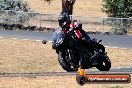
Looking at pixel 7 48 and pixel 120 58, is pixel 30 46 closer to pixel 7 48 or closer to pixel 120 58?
pixel 7 48

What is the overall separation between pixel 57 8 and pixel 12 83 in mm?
45219

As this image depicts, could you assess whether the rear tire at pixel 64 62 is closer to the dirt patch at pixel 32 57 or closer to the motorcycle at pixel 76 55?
the motorcycle at pixel 76 55

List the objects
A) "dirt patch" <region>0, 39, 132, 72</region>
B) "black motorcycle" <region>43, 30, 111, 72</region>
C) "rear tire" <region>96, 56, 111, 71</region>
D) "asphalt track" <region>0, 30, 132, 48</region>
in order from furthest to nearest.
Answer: "asphalt track" <region>0, 30, 132, 48</region>
"dirt patch" <region>0, 39, 132, 72</region>
"rear tire" <region>96, 56, 111, 71</region>
"black motorcycle" <region>43, 30, 111, 72</region>

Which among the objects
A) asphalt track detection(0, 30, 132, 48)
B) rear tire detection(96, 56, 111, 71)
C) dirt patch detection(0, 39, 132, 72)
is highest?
rear tire detection(96, 56, 111, 71)

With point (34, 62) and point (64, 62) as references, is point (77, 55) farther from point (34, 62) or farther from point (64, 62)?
point (34, 62)

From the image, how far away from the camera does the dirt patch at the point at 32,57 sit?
902 inches

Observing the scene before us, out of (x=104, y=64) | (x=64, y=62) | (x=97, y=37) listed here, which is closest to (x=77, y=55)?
(x=64, y=62)

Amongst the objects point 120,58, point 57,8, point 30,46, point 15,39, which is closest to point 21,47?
point 30,46

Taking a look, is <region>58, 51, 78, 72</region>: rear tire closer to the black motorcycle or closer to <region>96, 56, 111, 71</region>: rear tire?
the black motorcycle

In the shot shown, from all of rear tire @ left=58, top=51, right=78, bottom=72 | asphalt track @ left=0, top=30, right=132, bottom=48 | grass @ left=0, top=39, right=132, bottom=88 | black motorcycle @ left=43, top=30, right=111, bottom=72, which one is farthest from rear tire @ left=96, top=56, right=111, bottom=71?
asphalt track @ left=0, top=30, right=132, bottom=48

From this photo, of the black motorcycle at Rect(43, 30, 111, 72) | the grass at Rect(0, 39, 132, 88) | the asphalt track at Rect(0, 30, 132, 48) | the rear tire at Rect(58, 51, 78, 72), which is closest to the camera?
the black motorcycle at Rect(43, 30, 111, 72)

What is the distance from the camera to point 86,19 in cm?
4200

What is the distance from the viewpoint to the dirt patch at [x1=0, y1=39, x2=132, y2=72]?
22906 millimetres

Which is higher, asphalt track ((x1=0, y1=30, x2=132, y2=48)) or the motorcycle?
the motorcycle
